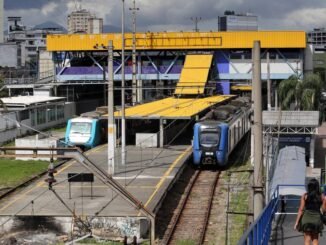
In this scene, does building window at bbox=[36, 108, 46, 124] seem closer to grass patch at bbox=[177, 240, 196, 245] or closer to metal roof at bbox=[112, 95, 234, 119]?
metal roof at bbox=[112, 95, 234, 119]

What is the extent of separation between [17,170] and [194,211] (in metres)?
12.2

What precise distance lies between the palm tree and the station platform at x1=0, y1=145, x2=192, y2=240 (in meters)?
12.6

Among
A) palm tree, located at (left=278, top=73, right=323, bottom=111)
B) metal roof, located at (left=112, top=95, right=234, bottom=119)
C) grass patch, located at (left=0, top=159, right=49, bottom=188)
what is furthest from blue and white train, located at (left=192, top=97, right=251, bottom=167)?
palm tree, located at (left=278, top=73, right=323, bottom=111)

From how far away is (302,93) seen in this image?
4375 cm

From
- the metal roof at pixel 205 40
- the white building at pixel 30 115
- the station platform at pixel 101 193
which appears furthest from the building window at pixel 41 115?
the station platform at pixel 101 193

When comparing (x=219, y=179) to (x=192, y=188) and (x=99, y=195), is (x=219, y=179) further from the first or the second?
(x=99, y=195)

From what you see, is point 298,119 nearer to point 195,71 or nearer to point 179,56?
point 195,71

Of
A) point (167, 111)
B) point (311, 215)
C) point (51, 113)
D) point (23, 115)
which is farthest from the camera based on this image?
point (51, 113)

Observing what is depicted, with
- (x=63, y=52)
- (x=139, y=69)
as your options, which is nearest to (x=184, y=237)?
(x=139, y=69)

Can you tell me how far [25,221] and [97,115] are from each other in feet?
64.3

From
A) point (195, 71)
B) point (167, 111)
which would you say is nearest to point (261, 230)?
point (167, 111)

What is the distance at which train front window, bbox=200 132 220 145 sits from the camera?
107 feet

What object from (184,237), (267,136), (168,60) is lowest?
(184,237)

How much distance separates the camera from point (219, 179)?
3120cm
